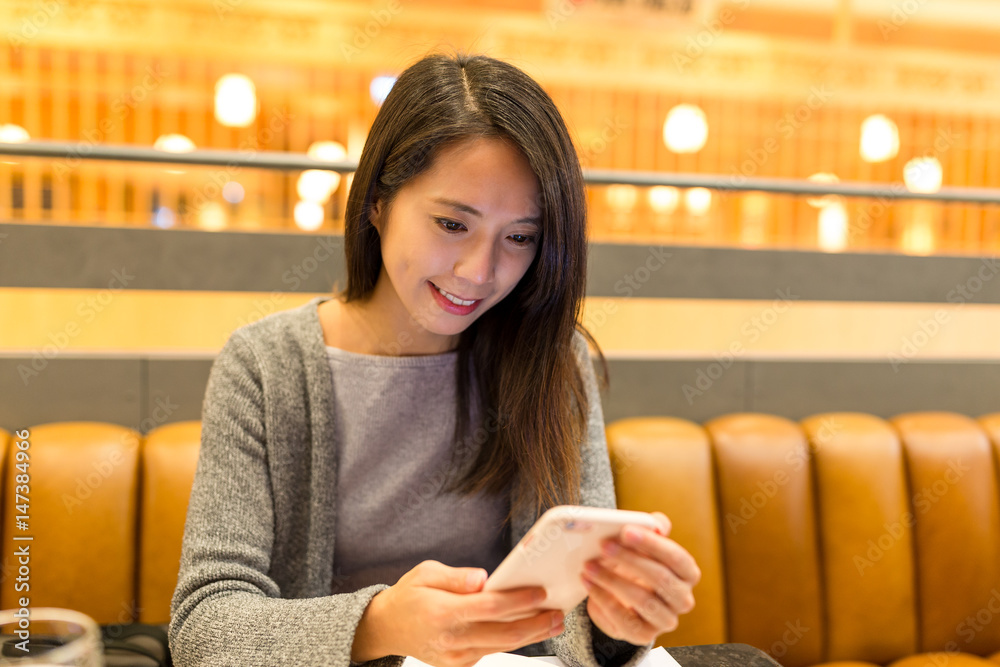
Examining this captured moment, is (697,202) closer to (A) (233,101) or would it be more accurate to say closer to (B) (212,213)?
(A) (233,101)

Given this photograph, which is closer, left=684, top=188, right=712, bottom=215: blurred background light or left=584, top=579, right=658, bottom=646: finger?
left=584, top=579, right=658, bottom=646: finger

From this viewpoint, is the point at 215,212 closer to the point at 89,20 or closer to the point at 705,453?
the point at 89,20

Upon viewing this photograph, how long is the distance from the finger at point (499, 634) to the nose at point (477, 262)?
42cm

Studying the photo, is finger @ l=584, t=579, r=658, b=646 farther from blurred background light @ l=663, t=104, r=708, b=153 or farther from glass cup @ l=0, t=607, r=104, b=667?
blurred background light @ l=663, t=104, r=708, b=153

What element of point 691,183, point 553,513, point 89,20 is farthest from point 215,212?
point 553,513

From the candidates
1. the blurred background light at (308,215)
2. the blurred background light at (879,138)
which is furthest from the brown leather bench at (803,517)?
the blurred background light at (879,138)

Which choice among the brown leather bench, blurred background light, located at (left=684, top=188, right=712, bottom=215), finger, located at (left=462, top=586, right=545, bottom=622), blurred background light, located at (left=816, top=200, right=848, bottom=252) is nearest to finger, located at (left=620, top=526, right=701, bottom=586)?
finger, located at (left=462, top=586, right=545, bottom=622)

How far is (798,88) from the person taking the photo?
6.29 meters

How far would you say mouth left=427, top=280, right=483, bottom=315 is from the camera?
39.1 inches

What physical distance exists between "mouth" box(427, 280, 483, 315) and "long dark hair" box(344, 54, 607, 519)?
0.11 meters

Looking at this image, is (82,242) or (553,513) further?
(82,242)

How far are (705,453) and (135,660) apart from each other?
106 centimetres

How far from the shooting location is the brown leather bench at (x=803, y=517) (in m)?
1.28

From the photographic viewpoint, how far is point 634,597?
0.75m
